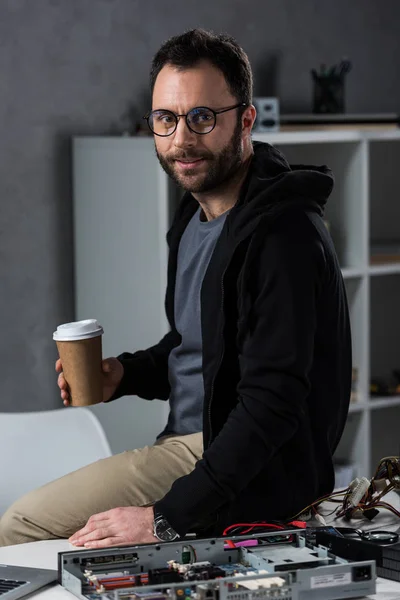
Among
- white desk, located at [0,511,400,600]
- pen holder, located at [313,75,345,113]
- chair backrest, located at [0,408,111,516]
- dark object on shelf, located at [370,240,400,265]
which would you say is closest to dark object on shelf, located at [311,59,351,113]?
pen holder, located at [313,75,345,113]

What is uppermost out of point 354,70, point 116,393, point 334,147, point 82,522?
point 354,70

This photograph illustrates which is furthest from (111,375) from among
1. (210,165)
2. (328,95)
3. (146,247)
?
(328,95)

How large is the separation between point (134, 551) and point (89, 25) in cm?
264

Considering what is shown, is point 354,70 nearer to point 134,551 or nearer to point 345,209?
point 345,209

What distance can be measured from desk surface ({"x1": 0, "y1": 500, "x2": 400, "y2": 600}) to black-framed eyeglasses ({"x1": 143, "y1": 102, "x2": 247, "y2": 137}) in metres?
0.76

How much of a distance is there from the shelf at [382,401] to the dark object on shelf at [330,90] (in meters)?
1.09

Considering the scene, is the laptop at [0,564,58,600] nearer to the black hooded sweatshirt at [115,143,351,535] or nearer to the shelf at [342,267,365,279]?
the black hooded sweatshirt at [115,143,351,535]

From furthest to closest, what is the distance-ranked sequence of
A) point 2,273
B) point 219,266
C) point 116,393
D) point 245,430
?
point 2,273
point 116,393
point 219,266
point 245,430

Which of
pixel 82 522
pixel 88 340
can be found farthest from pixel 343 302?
pixel 82 522

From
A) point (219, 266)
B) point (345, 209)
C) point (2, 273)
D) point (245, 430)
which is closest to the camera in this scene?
point (245, 430)

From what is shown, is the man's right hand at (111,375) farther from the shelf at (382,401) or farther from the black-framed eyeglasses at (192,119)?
the shelf at (382,401)

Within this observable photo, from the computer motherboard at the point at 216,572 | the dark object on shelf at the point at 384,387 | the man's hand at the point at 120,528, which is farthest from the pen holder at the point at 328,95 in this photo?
the computer motherboard at the point at 216,572

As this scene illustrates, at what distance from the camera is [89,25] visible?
3.84 meters

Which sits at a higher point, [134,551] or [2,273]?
[2,273]
